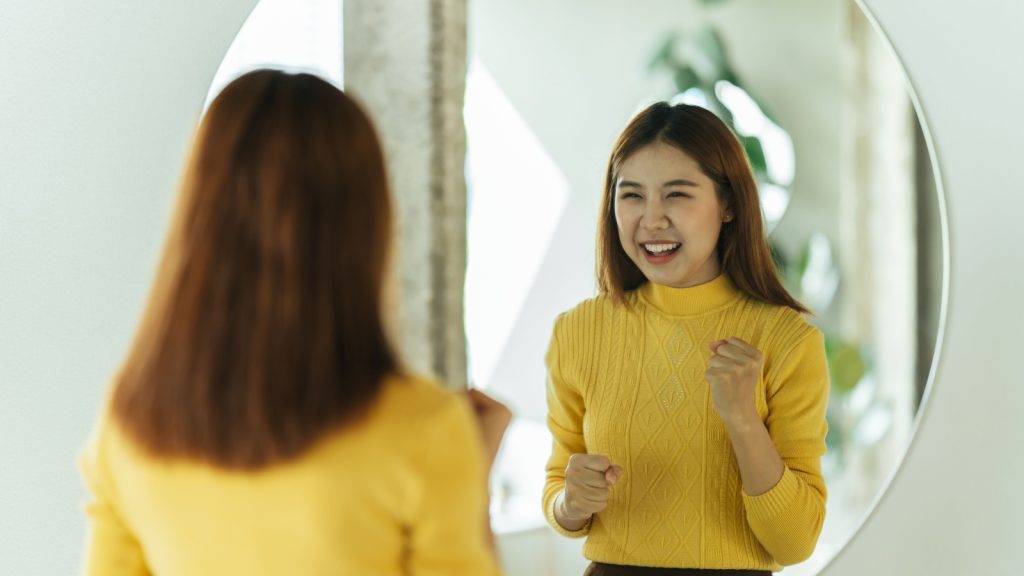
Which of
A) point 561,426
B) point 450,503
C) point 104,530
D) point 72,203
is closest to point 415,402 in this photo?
point 450,503

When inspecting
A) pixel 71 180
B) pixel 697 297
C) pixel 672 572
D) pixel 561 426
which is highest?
pixel 71 180

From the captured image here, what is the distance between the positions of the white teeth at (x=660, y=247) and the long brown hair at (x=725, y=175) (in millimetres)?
55

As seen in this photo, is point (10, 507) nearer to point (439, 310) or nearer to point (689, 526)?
point (439, 310)

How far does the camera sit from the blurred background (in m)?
0.91

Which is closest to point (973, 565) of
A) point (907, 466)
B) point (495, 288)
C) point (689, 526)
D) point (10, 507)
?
point (907, 466)

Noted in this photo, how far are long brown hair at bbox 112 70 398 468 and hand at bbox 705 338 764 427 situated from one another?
0.31 meters

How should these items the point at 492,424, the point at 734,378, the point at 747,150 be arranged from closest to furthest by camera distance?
1. the point at 492,424
2. the point at 734,378
3. the point at 747,150

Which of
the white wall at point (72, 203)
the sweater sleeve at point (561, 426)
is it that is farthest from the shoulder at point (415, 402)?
the white wall at point (72, 203)

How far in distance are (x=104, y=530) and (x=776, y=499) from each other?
0.45 meters

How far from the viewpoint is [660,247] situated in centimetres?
81

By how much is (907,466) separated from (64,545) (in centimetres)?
80

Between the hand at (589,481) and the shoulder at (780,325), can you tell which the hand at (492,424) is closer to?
the hand at (589,481)

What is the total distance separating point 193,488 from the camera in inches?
19.1

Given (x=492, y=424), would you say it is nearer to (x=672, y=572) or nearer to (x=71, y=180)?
(x=672, y=572)
